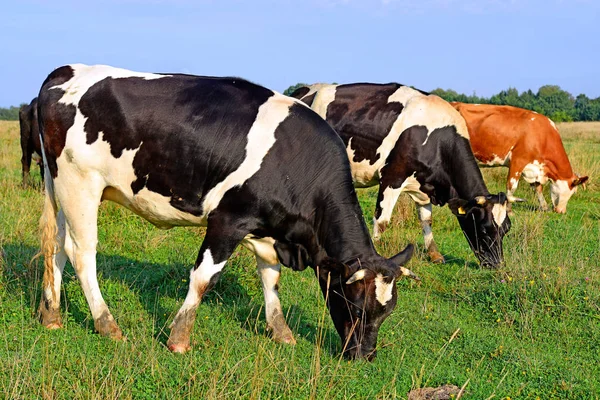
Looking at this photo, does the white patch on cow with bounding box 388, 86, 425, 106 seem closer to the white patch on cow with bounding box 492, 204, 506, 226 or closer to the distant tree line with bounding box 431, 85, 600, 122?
the white patch on cow with bounding box 492, 204, 506, 226

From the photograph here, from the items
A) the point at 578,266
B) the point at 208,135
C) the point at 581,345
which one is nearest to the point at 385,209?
the point at 578,266

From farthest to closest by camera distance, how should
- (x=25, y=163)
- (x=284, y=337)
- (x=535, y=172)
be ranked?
(x=535, y=172) < (x=25, y=163) < (x=284, y=337)

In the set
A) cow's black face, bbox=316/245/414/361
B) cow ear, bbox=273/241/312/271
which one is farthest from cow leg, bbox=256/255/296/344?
cow's black face, bbox=316/245/414/361

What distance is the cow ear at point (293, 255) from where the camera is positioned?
5.88 meters

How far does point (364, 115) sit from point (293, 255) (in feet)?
14.7

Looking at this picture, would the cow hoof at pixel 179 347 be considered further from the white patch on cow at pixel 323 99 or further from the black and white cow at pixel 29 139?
the black and white cow at pixel 29 139

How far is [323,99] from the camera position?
34.5ft

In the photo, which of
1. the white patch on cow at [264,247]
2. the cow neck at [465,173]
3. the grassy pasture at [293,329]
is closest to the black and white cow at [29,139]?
the grassy pasture at [293,329]

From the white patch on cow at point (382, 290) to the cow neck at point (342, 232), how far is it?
0.30 m

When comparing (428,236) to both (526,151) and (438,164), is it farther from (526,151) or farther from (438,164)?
(526,151)

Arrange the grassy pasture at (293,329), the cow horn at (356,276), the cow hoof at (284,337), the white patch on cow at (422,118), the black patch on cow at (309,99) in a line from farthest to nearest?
the black patch on cow at (309,99), the white patch on cow at (422,118), the cow hoof at (284,337), the cow horn at (356,276), the grassy pasture at (293,329)

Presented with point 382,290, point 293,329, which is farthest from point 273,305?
point 382,290

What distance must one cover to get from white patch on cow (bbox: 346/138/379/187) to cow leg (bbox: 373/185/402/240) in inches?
11.1

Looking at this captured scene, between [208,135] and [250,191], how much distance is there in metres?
0.63
